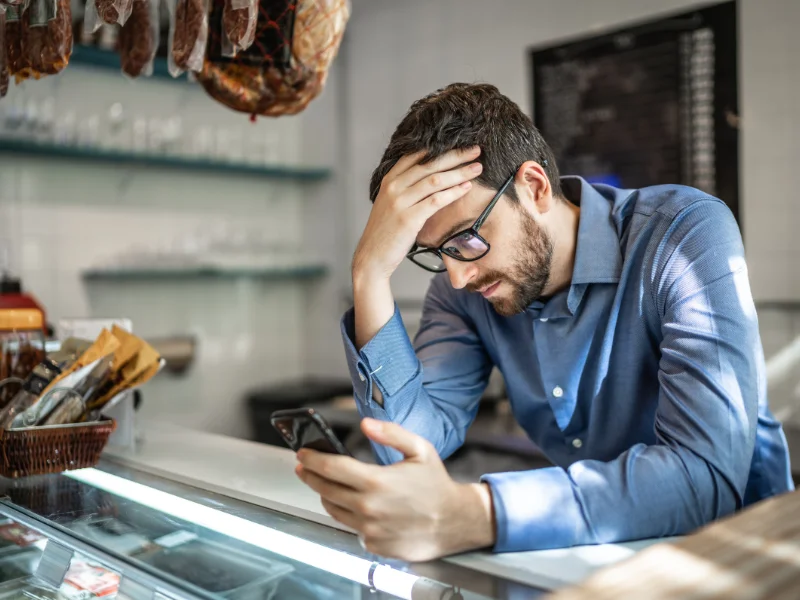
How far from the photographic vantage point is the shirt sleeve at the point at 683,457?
3.14ft

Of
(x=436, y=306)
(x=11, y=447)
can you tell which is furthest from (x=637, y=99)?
(x=11, y=447)

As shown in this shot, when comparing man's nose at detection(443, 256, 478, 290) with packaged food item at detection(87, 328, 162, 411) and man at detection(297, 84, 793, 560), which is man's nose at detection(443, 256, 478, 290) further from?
packaged food item at detection(87, 328, 162, 411)

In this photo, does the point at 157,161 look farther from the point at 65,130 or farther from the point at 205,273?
the point at 205,273

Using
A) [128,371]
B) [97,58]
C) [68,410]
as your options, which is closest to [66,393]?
[68,410]

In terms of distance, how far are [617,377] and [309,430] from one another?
0.66m

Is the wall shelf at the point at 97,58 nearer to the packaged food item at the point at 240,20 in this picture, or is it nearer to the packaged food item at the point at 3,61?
the packaged food item at the point at 3,61

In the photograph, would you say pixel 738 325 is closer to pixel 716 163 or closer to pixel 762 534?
pixel 762 534

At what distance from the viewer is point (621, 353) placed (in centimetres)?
136

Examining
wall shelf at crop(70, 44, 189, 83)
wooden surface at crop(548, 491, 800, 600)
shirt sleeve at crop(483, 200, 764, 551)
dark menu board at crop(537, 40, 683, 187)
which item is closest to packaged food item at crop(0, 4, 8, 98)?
shirt sleeve at crop(483, 200, 764, 551)

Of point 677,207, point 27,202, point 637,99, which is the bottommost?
point 677,207

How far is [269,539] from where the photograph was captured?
1.02 meters

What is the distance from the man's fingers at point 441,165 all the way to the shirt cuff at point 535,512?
0.55m

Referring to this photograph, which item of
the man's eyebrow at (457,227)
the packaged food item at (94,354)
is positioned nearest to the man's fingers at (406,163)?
the man's eyebrow at (457,227)

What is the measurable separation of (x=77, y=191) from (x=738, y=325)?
3.39 m
